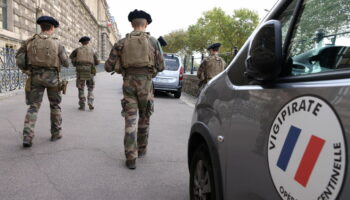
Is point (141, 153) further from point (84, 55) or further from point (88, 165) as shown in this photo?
point (84, 55)

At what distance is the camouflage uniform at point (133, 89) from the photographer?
435 centimetres

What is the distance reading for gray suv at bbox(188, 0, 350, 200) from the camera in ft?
4.01

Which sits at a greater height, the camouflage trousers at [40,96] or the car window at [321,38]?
the car window at [321,38]

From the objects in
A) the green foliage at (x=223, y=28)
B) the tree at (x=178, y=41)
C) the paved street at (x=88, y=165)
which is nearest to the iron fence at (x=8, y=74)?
the paved street at (x=88, y=165)

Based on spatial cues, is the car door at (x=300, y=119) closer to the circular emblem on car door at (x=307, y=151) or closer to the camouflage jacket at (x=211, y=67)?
the circular emblem on car door at (x=307, y=151)

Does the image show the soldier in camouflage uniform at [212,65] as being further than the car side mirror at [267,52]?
Yes

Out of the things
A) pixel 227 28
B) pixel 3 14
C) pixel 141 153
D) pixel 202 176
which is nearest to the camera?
pixel 202 176

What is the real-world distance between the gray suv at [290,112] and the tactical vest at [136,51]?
232 centimetres

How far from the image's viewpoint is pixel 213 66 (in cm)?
793

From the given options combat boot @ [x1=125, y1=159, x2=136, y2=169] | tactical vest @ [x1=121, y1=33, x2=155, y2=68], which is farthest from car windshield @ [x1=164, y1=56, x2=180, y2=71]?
combat boot @ [x1=125, y1=159, x2=136, y2=169]

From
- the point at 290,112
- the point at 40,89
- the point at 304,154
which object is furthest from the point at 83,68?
the point at 304,154

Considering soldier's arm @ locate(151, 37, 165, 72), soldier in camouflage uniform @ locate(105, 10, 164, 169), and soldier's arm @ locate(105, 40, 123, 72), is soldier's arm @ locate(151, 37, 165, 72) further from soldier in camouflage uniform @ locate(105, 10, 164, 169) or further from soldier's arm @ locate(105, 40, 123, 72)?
soldier's arm @ locate(105, 40, 123, 72)

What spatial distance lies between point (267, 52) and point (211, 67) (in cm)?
642

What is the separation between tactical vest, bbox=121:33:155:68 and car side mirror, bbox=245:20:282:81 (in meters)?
2.80
